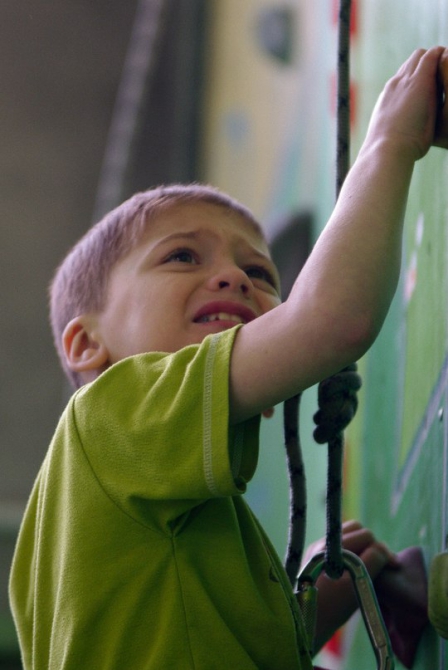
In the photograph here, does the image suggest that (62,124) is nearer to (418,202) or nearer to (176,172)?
(176,172)

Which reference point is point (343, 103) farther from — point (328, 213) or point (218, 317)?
point (328, 213)

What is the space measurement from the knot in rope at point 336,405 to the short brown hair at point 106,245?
23 centimetres

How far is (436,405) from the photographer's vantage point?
2.89ft

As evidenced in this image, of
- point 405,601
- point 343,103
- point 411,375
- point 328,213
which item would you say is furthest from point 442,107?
point 328,213

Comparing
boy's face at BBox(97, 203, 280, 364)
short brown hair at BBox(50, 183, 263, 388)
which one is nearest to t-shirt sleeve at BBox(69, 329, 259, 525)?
boy's face at BBox(97, 203, 280, 364)

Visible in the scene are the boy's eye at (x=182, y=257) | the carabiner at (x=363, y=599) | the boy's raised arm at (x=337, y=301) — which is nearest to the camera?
the boy's raised arm at (x=337, y=301)

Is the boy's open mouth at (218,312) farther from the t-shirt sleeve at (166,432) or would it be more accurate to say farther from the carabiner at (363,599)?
the carabiner at (363,599)

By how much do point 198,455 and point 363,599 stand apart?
0.24 metres

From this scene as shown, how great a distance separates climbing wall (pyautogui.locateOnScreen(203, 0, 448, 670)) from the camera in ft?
3.00

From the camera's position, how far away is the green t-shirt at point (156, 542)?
0.70 meters

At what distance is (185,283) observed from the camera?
87cm

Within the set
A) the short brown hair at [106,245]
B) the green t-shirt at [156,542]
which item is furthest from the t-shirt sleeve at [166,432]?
the short brown hair at [106,245]

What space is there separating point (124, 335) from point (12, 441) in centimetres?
286

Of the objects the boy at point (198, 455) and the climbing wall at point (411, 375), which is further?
the climbing wall at point (411, 375)
